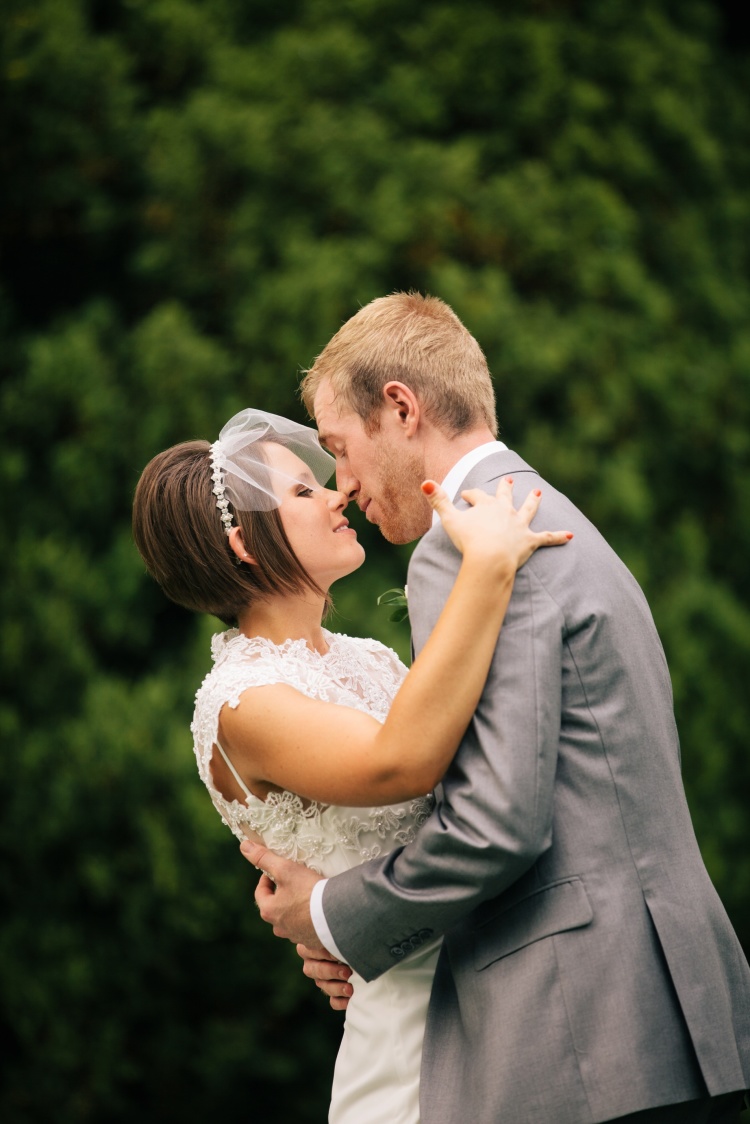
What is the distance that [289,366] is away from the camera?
5656 mm

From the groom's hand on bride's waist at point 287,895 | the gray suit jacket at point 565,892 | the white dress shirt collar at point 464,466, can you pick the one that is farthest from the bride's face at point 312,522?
the groom's hand on bride's waist at point 287,895

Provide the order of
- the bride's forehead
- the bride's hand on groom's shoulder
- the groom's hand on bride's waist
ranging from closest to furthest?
the groom's hand on bride's waist < the bride's hand on groom's shoulder < the bride's forehead

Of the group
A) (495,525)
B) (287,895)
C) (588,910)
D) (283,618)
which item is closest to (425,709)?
(495,525)

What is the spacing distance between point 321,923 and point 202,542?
1031 millimetres

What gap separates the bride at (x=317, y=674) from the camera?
2.32 m

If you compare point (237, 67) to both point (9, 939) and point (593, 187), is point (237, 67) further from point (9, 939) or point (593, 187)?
point (9, 939)

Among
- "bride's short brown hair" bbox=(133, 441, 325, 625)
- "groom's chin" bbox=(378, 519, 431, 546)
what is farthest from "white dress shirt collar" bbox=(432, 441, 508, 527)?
"bride's short brown hair" bbox=(133, 441, 325, 625)

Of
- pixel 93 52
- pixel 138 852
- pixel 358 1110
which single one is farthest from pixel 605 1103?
pixel 93 52

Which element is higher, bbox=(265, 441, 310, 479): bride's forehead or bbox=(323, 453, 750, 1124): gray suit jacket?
bbox=(265, 441, 310, 479): bride's forehead

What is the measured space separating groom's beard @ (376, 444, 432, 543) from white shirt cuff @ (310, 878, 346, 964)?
0.96 m

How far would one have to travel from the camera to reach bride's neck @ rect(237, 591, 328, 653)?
3029 millimetres

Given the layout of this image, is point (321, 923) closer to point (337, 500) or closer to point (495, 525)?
point (495, 525)

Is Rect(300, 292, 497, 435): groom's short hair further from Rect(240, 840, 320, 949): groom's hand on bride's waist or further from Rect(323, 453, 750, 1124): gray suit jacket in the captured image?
Rect(240, 840, 320, 949): groom's hand on bride's waist

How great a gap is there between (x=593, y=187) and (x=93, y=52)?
275 cm
